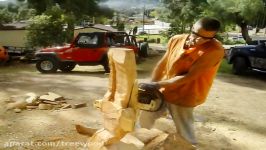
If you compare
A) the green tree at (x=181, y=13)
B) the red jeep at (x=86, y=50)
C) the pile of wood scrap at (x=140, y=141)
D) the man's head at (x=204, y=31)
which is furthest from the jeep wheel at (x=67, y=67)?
the green tree at (x=181, y=13)

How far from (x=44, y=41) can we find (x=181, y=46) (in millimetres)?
17633

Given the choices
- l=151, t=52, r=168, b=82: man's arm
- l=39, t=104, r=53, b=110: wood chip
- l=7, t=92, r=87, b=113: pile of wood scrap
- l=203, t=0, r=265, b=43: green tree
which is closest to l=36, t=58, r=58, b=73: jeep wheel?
l=7, t=92, r=87, b=113: pile of wood scrap

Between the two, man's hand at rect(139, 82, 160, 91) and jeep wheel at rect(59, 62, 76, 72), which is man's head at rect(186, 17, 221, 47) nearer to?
man's hand at rect(139, 82, 160, 91)

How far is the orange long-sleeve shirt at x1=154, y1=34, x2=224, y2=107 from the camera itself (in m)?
3.69

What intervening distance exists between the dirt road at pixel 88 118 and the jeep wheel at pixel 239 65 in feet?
7.80

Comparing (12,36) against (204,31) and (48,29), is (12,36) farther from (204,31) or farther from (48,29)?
(204,31)

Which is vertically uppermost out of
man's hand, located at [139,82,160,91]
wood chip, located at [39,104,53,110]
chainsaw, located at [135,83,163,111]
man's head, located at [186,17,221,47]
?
man's head, located at [186,17,221,47]

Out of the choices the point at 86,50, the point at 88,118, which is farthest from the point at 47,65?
the point at 88,118

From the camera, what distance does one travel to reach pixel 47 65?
14.1m

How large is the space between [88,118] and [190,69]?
3.57 m

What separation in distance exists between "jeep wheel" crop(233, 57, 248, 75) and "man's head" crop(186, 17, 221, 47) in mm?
10915

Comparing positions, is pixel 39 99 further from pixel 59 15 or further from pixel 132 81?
pixel 59 15

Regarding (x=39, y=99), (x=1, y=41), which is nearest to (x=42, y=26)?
(x=1, y=41)

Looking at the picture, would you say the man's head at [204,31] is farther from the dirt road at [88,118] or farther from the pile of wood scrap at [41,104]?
the pile of wood scrap at [41,104]
